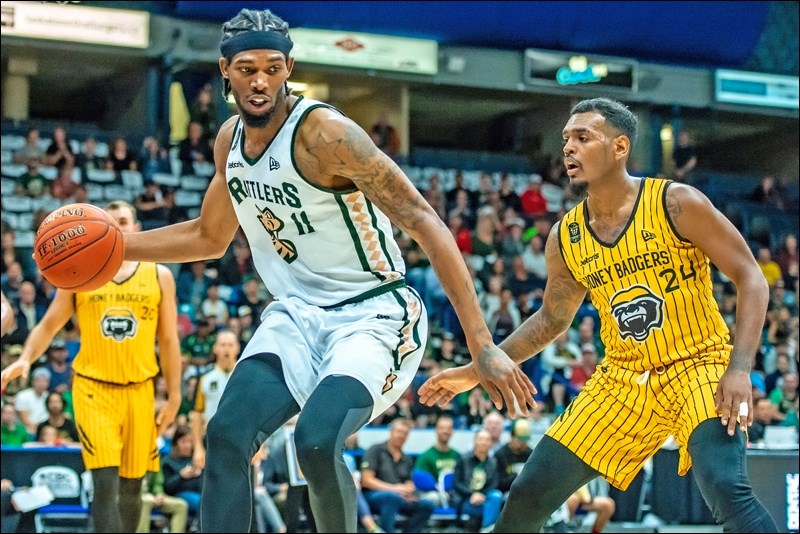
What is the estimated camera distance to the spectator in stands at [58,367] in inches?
476

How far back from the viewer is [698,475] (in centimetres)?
446

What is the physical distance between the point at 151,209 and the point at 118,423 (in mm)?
8431

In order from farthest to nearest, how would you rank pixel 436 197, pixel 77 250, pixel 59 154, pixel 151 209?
1. pixel 436 197
2. pixel 59 154
3. pixel 151 209
4. pixel 77 250

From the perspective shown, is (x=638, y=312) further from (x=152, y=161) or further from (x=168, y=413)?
(x=152, y=161)

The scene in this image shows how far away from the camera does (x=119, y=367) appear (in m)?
7.64

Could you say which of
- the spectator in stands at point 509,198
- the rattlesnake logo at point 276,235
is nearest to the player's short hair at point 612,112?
the rattlesnake logo at point 276,235

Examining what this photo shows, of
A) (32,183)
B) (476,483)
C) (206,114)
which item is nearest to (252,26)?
(476,483)

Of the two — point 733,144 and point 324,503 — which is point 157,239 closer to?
point 324,503

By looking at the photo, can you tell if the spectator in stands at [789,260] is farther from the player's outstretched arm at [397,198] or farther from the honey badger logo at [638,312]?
the player's outstretched arm at [397,198]

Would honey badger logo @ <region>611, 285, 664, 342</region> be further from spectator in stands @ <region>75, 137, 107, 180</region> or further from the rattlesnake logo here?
spectator in stands @ <region>75, 137, 107, 180</region>

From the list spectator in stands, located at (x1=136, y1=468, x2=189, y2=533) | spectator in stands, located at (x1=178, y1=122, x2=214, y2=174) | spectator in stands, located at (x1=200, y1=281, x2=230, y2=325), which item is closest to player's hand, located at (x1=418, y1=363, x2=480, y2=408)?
spectator in stands, located at (x1=136, y1=468, x2=189, y2=533)

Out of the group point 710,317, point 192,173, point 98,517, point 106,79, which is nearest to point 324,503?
point 710,317

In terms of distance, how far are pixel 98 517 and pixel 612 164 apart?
4.24 meters

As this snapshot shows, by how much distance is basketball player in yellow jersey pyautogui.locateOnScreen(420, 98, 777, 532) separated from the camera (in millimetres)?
4621
